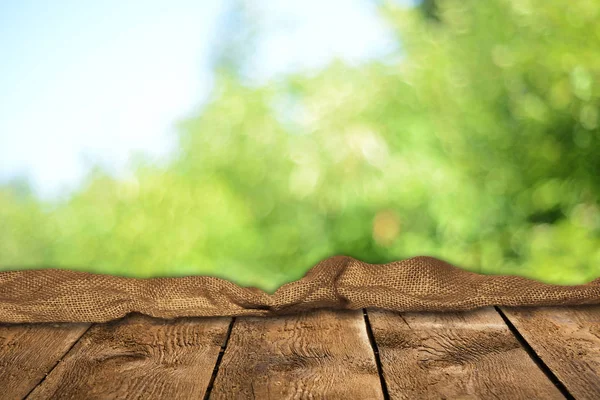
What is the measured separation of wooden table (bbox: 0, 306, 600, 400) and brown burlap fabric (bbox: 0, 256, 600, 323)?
0.7 inches

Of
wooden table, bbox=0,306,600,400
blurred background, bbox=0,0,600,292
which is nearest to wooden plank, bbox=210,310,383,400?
wooden table, bbox=0,306,600,400

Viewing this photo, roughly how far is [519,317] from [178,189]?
668 millimetres

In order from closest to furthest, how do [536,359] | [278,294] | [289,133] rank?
[536,359], [278,294], [289,133]

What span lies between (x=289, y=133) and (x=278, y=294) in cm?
32

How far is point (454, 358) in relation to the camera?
1.10 meters

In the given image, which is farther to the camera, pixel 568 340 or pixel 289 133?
pixel 289 133

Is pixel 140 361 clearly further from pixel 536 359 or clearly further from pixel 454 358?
pixel 536 359

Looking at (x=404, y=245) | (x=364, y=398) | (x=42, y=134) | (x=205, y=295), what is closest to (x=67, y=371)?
(x=205, y=295)

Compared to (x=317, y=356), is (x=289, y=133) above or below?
above

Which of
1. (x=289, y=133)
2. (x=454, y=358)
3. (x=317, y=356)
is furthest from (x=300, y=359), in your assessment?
(x=289, y=133)

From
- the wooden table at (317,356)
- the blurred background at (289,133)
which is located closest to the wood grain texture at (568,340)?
the wooden table at (317,356)

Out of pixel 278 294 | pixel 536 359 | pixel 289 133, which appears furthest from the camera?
pixel 289 133

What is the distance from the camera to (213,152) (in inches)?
57.3

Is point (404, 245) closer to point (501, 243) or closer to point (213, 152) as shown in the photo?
point (501, 243)
